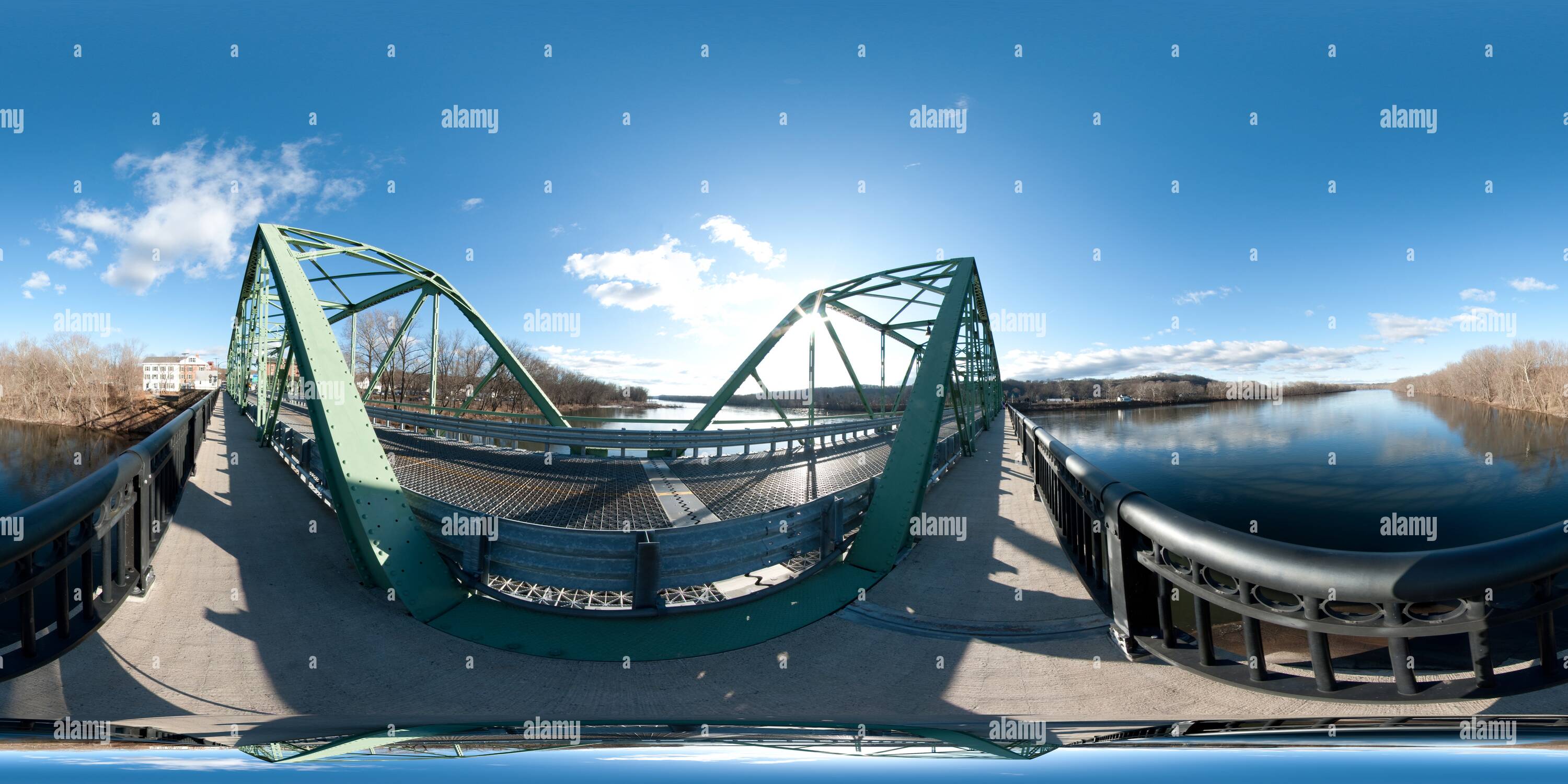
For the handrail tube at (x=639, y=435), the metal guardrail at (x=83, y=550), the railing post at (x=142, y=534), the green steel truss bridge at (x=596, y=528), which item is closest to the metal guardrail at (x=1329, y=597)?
the green steel truss bridge at (x=596, y=528)

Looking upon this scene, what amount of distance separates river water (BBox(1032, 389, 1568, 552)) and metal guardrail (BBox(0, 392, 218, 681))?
7080 millimetres

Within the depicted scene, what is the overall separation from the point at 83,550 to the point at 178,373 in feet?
424

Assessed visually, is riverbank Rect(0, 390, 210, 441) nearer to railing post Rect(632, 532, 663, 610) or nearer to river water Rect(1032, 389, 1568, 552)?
railing post Rect(632, 532, 663, 610)

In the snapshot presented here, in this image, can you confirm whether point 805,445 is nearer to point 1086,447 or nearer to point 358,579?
point 358,579

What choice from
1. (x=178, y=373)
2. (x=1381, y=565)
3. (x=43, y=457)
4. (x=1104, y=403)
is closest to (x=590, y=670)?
(x=1381, y=565)

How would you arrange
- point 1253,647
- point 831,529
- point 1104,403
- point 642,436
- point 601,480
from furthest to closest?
point 1104,403
point 642,436
point 601,480
point 831,529
point 1253,647

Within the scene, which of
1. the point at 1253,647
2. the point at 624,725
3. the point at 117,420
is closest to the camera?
the point at 1253,647

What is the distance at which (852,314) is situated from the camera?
11500 millimetres

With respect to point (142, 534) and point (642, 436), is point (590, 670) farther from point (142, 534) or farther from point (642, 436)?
point (642, 436)

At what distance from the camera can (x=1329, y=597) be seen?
1.64 meters

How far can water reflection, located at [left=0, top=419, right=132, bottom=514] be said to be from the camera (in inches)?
605

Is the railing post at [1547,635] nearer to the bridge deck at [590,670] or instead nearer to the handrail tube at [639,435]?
the bridge deck at [590,670]

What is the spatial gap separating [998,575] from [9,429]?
46.3 m

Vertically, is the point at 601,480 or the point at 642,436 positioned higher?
the point at 642,436
